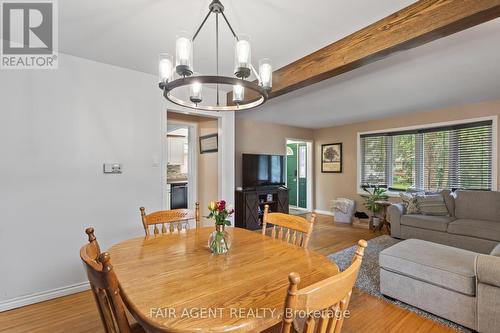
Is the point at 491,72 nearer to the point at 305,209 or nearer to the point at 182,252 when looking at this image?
the point at 182,252

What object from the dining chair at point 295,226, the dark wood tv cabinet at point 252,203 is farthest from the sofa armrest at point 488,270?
the dark wood tv cabinet at point 252,203

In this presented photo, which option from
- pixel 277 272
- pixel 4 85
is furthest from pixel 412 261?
pixel 4 85

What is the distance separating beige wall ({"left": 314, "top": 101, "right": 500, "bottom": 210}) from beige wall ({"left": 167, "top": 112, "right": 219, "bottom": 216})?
349cm

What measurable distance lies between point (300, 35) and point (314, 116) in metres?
3.17

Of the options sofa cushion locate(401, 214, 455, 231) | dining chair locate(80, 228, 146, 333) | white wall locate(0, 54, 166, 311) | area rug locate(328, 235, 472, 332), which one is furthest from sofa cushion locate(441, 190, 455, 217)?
dining chair locate(80, 228, 146, 333)

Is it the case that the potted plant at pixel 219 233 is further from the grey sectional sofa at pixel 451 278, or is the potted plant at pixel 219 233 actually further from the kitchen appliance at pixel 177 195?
the kitchen appliance at pixel 177 195

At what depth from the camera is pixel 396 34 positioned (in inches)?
65.6

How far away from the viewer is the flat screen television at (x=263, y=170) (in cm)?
492

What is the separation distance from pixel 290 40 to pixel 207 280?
1.98 metres

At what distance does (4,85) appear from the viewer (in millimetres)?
2094

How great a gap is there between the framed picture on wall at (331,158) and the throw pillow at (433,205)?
2256 mm

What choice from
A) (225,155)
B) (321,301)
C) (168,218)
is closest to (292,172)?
(225,155)

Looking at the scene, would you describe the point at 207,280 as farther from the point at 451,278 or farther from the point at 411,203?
the point at 411,203

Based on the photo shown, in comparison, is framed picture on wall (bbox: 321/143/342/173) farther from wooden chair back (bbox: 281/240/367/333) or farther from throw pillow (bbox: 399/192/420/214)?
wooden chair back (bbox: 281/240/367/333)
